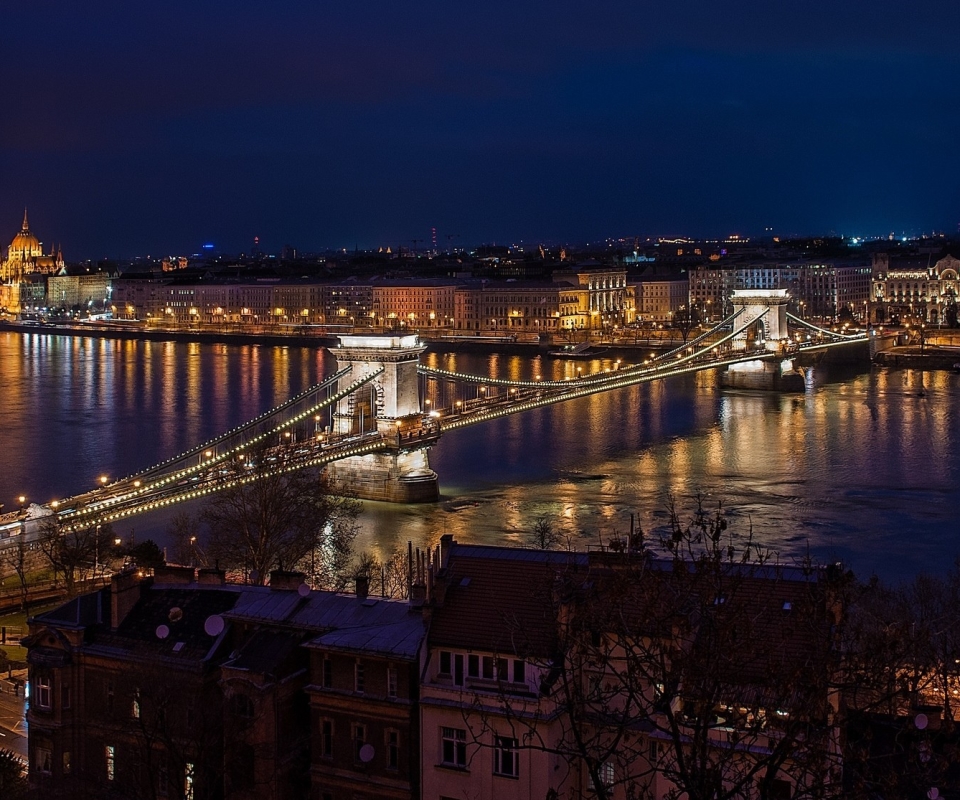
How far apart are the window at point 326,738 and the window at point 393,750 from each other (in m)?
0.30

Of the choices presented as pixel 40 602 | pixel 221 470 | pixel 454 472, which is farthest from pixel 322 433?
pixel 40 602

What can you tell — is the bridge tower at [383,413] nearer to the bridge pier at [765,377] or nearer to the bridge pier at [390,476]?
the bridge pier at [390,476]

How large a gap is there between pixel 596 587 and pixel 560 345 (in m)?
44.0

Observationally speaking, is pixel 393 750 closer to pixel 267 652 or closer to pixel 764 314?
pixel 267 652

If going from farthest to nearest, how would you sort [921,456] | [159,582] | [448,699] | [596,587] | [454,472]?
[921,456] → [454,472] → [159,582] → [448,699] → [596,587]

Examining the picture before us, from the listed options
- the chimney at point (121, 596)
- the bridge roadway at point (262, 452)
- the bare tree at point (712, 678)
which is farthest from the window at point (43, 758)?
the bridge roadway at point (262, 452)

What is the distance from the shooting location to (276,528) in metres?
12.5

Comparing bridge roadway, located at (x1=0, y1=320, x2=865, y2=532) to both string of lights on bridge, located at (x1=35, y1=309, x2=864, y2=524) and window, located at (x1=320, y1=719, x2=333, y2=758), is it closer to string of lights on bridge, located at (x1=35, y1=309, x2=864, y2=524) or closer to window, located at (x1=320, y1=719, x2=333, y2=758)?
string of lights on bridge, located at (x1=35, y1=309, x2=864, y2=524)

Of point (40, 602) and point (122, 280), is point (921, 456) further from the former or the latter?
point (122, 280)

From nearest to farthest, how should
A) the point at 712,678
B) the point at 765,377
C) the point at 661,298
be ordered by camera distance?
the point at 712,678 < the point at 765,377 < the point at 661,298

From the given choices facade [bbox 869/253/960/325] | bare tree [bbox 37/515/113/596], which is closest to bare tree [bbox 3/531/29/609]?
bare tree [bbox 37/515/113/596]

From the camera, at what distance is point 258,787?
6.39 meters

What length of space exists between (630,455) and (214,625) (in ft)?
49.5

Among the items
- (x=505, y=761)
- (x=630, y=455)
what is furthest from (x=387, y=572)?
(x=630, y=455)
